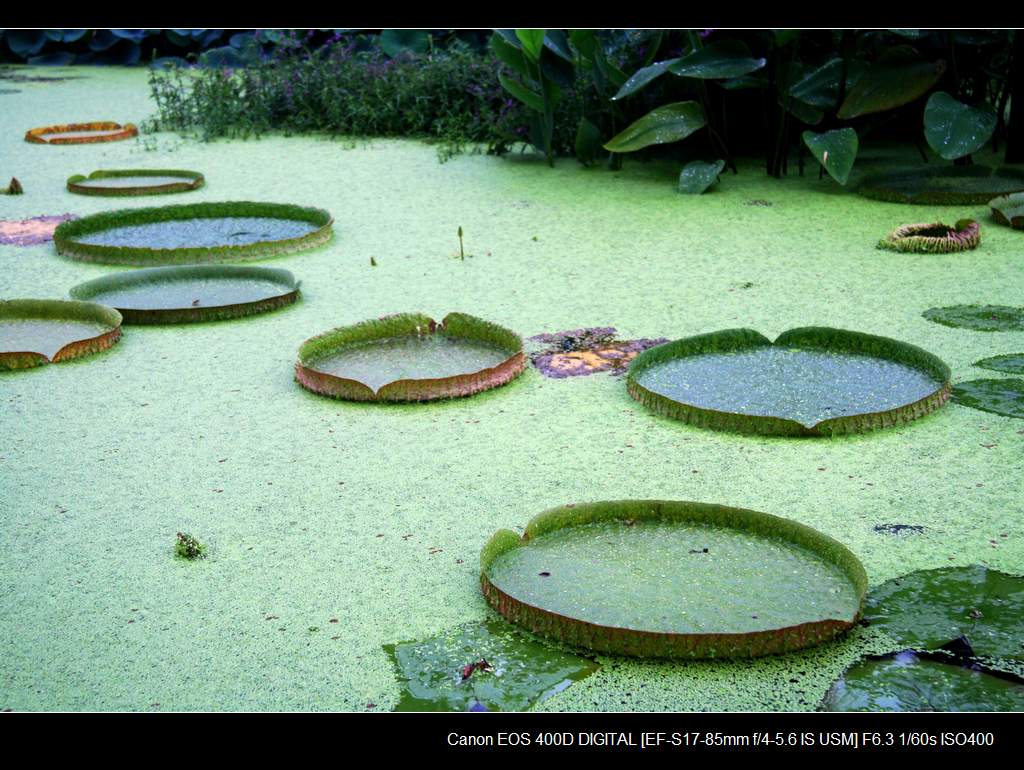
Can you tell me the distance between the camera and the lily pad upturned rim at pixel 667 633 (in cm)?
141

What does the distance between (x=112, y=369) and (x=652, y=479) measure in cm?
135

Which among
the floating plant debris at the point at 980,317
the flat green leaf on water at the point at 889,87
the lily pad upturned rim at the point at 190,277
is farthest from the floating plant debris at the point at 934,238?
the lily pad upturned rim at the point at 190,277

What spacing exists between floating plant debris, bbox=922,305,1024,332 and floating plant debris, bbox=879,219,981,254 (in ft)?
1.74

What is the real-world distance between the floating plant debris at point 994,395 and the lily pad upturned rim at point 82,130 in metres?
4.71

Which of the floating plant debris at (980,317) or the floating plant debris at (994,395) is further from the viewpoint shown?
the floating plant debris at (980,317)

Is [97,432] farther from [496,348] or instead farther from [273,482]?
[496,348]

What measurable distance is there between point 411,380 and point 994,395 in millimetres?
1164

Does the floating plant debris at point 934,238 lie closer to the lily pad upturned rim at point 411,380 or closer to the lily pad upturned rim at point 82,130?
the lily pad upturned rim at point 411,380

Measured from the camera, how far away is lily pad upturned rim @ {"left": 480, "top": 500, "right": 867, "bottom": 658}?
1407mm

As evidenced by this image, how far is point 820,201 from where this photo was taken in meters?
3.95

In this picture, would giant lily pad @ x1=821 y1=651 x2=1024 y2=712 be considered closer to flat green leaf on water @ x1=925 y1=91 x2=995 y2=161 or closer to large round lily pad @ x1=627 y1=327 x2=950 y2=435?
large round lily pad @ x1=627 y1=327 x2=950 y2=435

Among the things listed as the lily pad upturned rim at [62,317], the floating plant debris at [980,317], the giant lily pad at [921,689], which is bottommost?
the giant lily pad at [921,689]

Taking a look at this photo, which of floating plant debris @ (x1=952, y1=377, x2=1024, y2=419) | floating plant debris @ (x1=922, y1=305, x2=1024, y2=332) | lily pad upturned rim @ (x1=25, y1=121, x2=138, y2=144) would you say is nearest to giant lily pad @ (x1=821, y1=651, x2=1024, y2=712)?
floating plant debris @ (x1=952, y1=377, x2=1024, y2=419)
